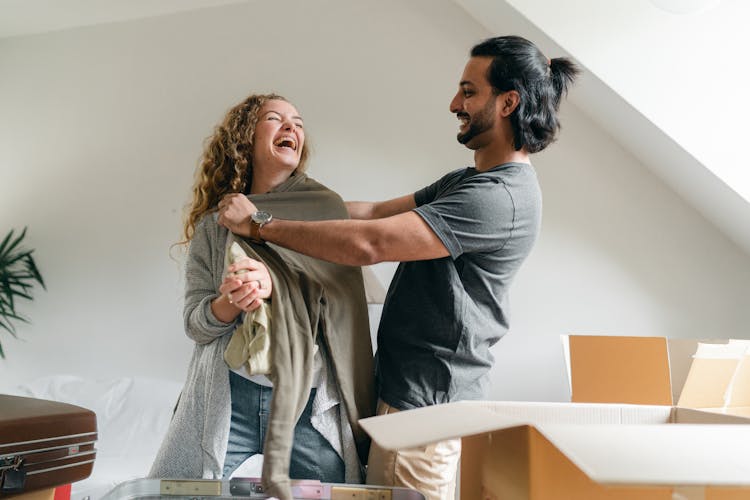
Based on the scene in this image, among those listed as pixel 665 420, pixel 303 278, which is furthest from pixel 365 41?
pixel 665 420

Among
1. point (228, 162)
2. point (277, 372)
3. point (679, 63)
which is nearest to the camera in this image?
point (277, 372)

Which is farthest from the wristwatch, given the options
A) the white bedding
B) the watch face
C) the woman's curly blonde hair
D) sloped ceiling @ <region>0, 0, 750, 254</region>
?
sloped ceiling @ <region>0, 0, 750, 254</region>

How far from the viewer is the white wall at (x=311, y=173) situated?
251 centimetres

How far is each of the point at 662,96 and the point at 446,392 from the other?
1310 mm

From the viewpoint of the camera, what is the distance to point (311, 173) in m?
2.90

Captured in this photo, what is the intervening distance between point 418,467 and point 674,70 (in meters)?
1.47

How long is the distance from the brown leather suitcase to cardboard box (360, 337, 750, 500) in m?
0.49

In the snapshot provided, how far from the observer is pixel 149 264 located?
3064 millimetres

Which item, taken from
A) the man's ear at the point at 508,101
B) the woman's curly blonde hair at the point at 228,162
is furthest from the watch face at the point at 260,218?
the man's ear at the point at 508,101

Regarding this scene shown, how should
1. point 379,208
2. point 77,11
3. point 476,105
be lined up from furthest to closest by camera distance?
point 77,11
point 379,208
point 476,105

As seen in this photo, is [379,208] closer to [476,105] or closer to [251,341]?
[476,105]

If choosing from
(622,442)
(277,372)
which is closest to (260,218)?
(277,372)

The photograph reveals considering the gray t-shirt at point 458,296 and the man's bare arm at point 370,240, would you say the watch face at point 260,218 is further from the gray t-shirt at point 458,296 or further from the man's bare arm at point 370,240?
the gray t-shirt at point 458,296

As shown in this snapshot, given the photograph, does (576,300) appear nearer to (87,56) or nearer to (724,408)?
(724,408)
